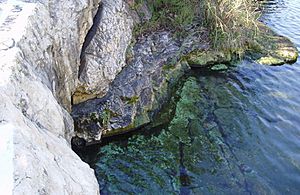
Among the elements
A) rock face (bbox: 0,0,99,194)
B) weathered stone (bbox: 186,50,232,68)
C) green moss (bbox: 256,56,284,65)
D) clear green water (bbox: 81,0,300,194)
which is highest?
rock face (bbox: 0,0,99,194)

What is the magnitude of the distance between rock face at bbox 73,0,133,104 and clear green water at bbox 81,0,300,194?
114 cm

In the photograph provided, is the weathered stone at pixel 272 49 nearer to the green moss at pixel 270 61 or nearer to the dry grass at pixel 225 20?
the green moss at pixel 270 61

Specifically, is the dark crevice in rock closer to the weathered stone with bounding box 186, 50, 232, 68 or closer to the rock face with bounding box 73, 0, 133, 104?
the rock face with bounding box 73, 0, 133, 104

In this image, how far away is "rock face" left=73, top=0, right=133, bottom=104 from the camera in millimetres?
6371

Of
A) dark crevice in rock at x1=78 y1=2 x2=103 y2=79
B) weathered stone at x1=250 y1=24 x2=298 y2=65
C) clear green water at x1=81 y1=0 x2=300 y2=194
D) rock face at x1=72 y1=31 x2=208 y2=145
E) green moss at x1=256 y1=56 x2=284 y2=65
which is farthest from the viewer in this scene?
weathered stone at x1=250 y1=24 x2=298 y2=65

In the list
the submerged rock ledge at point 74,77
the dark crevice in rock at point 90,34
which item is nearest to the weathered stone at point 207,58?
the submerged rock ledge at point 74,77

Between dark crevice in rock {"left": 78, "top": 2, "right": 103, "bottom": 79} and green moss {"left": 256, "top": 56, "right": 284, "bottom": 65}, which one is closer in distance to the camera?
dark crevice in rock {"left": 78, "top": 2, "right": 103, "bottom": 79}

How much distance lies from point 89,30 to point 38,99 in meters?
3.53

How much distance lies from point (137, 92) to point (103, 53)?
3.70 feet

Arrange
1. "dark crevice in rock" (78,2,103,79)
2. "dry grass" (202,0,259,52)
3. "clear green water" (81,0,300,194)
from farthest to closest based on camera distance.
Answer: "dry grass" (202,0,259,52) < "dark crevice in rock" (78,2,103,79) < "clear green water" (81,0,300,194)

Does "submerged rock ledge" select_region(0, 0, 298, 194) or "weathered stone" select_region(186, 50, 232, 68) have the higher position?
"submerged rock ledge" select_region(0, 0, 298, 194)

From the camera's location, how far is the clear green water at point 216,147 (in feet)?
19.5

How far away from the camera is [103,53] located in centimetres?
669

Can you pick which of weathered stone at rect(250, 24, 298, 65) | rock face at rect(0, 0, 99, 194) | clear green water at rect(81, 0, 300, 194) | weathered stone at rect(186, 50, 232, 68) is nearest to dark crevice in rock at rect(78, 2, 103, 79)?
rock face at rect(0, 0, 99, 194)
